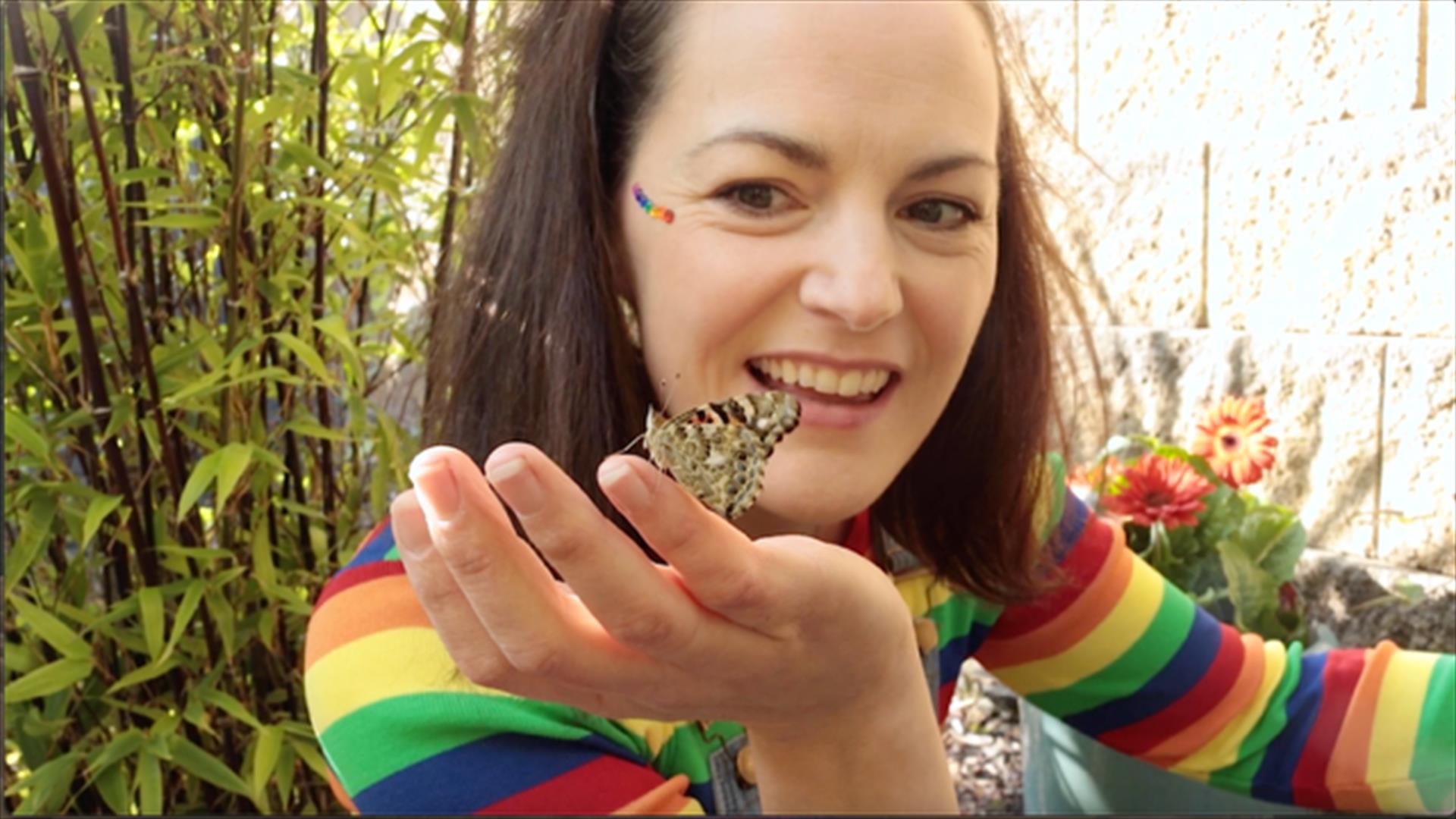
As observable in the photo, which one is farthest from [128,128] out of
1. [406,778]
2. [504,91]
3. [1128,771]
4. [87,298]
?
[1128,771]

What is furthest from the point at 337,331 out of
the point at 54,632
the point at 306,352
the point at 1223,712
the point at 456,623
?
the point at 1223,712

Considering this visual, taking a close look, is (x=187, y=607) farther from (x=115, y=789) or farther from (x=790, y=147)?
(x=790, y=147)

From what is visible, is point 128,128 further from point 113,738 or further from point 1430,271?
point 1430,271

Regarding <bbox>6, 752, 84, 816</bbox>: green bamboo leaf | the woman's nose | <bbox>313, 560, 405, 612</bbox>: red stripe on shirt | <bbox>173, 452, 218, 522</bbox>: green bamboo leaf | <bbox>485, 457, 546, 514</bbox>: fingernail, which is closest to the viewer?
<bbox>485, 457, 546, 514</bbox>: fingernail

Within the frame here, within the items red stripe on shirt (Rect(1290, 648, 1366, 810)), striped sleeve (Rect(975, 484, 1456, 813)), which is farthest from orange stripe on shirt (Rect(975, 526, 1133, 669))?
red stripe on shirt (Rect(1290, 648, 1366, 810))

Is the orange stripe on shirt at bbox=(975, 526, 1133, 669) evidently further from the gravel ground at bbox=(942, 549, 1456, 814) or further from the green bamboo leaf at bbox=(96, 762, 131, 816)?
the green bamboo leaf at bbox=(96, 762, 131, 816)

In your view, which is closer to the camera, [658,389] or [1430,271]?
[658,389]
